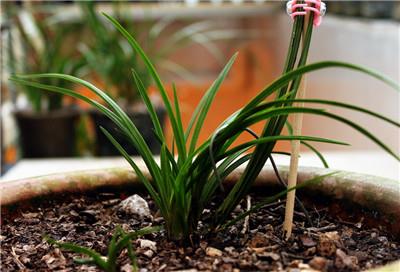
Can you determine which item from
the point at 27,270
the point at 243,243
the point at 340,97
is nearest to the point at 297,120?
the point at 243,243

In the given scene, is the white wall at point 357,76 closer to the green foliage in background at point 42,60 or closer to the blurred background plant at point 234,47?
the blurred background plant at point 234,47

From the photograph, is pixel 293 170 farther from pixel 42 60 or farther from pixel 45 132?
pixel 42 60

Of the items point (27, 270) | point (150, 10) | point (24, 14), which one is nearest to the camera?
point (27, 270)

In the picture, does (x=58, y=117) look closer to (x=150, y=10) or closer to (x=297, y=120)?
(x=150, y=10)

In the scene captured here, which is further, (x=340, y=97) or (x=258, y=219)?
(x=340, y=97)

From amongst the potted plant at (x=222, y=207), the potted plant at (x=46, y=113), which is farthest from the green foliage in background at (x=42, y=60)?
the potted plant at (x=222, y=207)

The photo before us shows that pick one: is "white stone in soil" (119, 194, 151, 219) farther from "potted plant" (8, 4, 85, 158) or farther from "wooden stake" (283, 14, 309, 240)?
"potted plant" (8, 4, 85, 158)

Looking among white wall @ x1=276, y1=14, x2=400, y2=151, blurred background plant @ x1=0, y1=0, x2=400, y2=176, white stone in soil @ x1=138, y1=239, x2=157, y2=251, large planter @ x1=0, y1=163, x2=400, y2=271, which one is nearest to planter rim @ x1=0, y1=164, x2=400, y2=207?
large planter @ x1=0, y1=163, x2=400, y2=271

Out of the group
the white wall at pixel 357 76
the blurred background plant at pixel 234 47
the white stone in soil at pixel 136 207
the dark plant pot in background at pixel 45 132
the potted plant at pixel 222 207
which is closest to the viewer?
the potted plant at pixel 222 207
